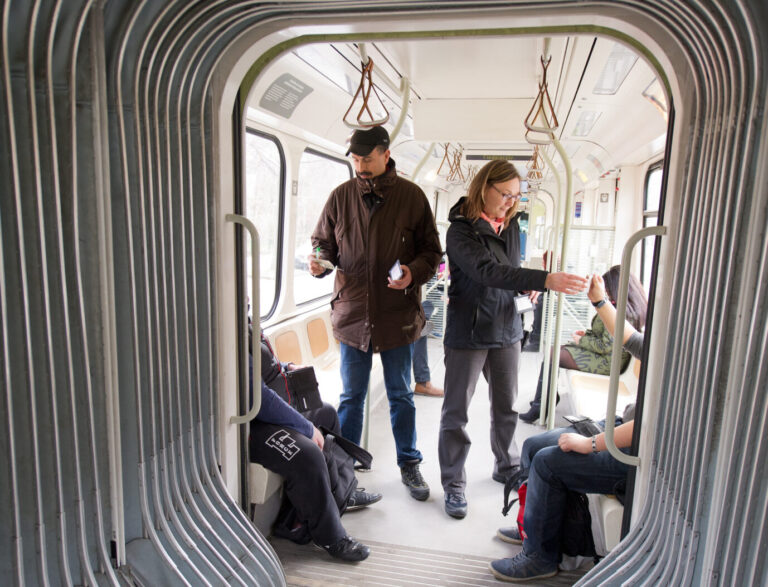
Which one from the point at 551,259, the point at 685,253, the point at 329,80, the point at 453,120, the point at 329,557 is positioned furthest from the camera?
the point at 551,259

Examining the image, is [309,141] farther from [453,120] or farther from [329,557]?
[329,557]

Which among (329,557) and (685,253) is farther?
(329,557)

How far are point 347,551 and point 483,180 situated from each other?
6.79ft

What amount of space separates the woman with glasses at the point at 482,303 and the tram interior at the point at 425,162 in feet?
1.19

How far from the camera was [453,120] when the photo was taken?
4227 mm

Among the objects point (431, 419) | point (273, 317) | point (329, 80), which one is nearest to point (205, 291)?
point (329, 80)

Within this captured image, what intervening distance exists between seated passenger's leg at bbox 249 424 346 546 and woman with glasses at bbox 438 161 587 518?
881 millimetres

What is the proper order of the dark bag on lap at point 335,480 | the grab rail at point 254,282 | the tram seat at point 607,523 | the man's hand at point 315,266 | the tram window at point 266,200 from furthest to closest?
1. the tram window at point 266,200
2. the man's hand at point 315,266
3. the dark bag on lap at point 335,480
4. the tram seat at point 607,523
5. the grab rail at point 254,282

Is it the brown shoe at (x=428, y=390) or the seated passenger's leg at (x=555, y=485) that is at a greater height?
the seated passenger's leg at (x=555, y=485)

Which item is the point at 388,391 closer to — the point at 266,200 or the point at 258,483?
the point at 258,483

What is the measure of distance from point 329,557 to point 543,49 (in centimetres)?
287

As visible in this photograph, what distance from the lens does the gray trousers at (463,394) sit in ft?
10.2

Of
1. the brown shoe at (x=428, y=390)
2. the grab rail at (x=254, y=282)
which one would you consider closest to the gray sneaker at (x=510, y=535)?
the grab rail at (x=254, y=282)

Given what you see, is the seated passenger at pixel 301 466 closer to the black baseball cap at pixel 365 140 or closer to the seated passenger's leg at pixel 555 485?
the seated passenger's leg at pixel 555 485
